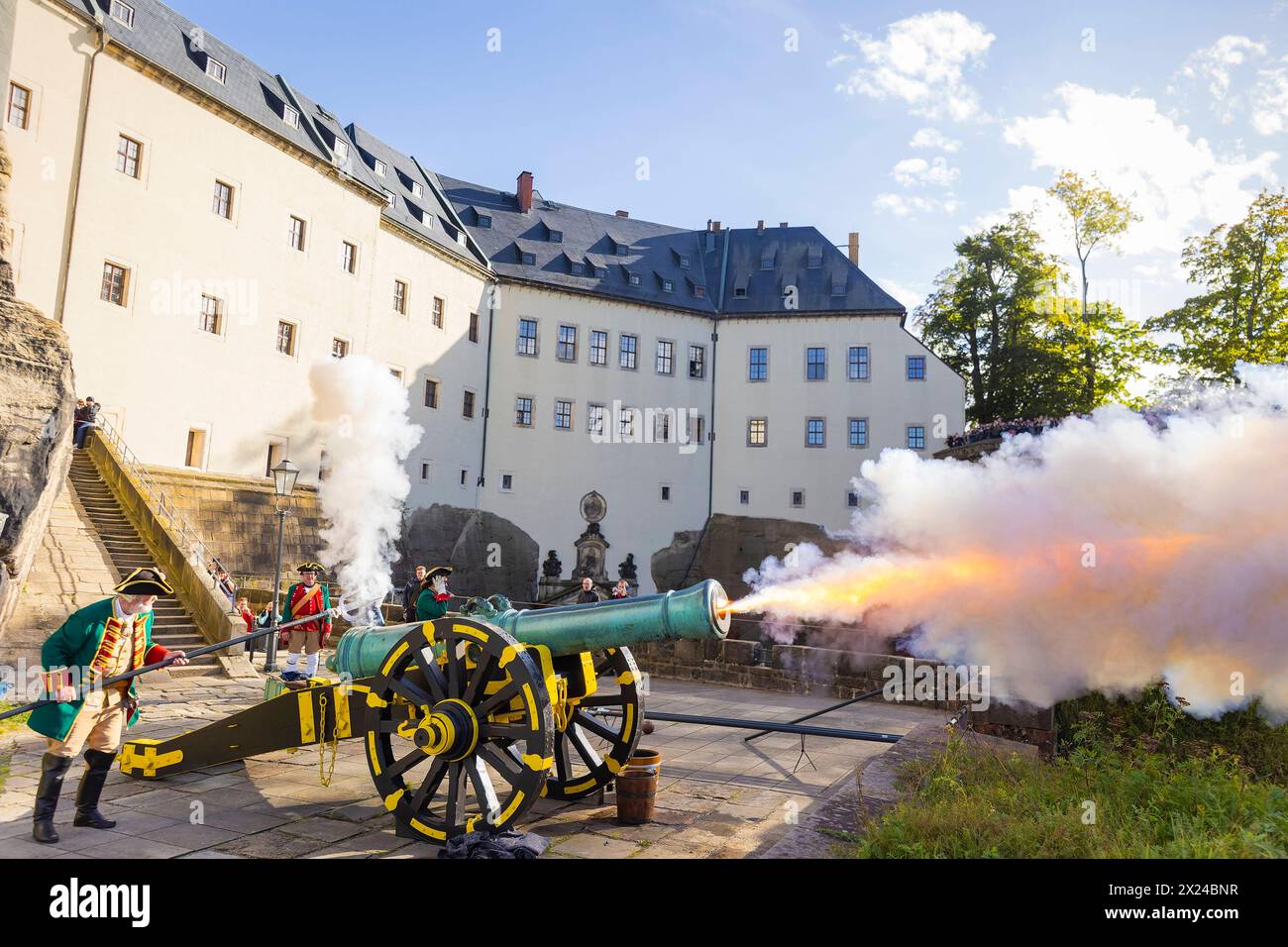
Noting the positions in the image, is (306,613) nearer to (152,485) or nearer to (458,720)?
(458,720)

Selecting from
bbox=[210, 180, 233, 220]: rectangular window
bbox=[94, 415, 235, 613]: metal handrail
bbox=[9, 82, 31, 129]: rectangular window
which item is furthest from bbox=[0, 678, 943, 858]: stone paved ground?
bbox=[210, 180, 233, 220]: rectangular window

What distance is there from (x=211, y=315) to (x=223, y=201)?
3469mm

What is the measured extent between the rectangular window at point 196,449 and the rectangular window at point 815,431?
23.5 metres

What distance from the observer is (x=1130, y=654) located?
6.98m

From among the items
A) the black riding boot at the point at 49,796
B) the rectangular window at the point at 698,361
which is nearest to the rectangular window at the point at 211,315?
the rectangular window at the point at 698,361

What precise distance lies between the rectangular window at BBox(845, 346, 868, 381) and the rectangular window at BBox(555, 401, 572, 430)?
12.3 m

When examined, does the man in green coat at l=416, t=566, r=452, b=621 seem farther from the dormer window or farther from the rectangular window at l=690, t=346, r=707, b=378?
the rectangular window at l=690, t=346, r=707, b=378

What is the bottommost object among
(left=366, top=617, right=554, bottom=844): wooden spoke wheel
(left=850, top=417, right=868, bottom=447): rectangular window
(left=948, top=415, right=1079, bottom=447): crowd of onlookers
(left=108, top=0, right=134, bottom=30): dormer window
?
(left=366, top=617, right=554, bottom=844): wooden spoke wheel

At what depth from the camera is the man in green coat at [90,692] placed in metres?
5.34

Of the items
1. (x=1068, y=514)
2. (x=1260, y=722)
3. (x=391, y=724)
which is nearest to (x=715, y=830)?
(x=391, y=724)

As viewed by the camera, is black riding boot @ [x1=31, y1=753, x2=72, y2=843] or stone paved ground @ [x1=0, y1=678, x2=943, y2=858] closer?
black riding boot @ [x1=31, y1=753, x2=72, y2=843]

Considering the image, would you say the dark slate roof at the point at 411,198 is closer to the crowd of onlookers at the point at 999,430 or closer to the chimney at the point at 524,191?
the chimney at the point at 524,191

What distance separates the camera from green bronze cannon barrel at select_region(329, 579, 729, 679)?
17.4ft
